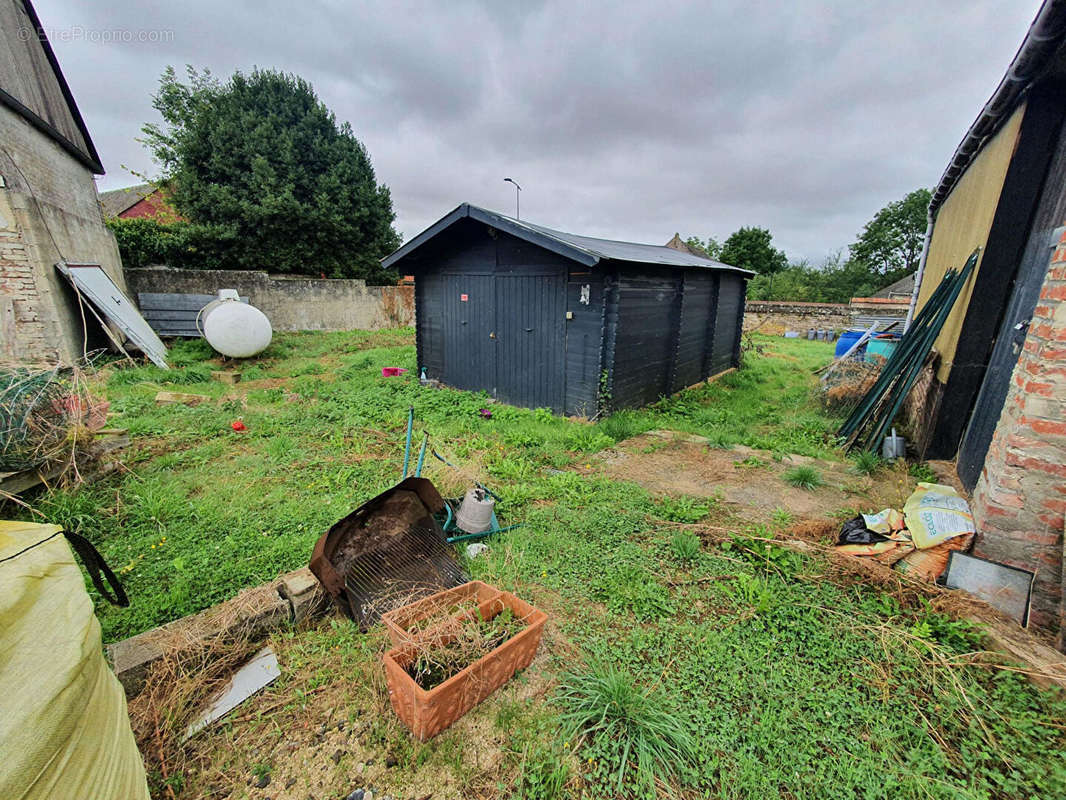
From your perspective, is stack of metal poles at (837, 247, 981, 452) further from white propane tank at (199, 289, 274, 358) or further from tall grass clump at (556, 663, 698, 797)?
white propane tank at (199, 289, 274, 358)

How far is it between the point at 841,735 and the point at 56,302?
11182 millimetres

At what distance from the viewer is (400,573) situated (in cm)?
260

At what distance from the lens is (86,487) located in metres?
3.54

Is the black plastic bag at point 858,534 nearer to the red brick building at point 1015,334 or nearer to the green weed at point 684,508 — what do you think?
the red brick building at point 1015,334

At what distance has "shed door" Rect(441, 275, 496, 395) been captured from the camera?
709 cm

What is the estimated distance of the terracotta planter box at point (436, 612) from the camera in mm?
1896

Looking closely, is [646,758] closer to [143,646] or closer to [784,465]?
[143,646]

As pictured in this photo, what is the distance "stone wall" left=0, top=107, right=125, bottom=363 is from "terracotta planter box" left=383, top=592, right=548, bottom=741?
7.85 meters

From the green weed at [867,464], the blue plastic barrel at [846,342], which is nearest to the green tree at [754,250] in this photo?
the blue plastic barrel at [846,342]

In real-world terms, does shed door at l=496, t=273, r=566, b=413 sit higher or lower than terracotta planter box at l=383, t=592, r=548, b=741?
higher

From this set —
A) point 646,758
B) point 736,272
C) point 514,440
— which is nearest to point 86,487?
point 514,440

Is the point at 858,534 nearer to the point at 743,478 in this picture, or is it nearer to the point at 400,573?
the point at 743,478

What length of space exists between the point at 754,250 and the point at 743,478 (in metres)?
33.8

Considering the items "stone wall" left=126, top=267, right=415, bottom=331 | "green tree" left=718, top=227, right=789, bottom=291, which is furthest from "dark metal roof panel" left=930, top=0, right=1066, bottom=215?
"green tree" left=718, top=227, right=789, bottom=291
